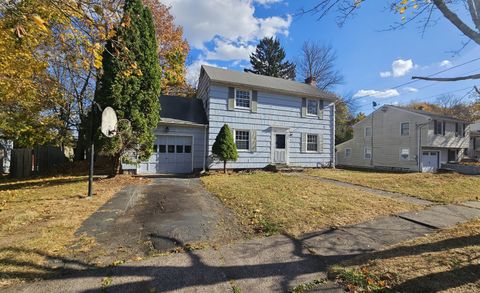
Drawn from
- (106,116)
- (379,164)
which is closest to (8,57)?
(106,116)

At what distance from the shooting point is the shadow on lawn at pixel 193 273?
2693mm

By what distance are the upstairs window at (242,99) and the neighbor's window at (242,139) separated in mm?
1617

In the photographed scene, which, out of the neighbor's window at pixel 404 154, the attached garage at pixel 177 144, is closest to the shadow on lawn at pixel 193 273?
the attached garage at pixel 177 144

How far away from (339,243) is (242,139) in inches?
445

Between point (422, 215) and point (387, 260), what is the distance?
329cm

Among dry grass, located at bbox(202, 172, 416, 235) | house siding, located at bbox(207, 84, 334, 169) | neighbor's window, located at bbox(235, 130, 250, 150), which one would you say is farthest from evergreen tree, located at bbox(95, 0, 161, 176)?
neighbor's window, located at bbox(235, 130, 250, 150)

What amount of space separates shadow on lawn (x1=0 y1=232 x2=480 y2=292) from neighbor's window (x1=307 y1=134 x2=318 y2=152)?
1381 cm

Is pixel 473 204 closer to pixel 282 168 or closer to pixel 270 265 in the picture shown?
pixel 270 265

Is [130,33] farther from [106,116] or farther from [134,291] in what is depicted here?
[134,291]

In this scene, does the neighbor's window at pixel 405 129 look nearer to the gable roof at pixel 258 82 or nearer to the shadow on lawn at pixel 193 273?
the gable roof at pixel 258 82

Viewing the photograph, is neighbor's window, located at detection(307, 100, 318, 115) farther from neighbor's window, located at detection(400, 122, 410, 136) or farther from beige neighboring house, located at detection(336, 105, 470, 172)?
neighbor's window, located at detection(400, 122, 410, 136)

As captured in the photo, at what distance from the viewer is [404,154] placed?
2230 cm

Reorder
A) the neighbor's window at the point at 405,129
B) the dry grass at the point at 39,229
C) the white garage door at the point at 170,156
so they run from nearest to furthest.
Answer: the dry grass at the point at 39,229 < the white garage door at the point at 170,156 < the neighbor's window at the point at 405,129

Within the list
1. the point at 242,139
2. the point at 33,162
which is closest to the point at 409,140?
the point at 242,139
